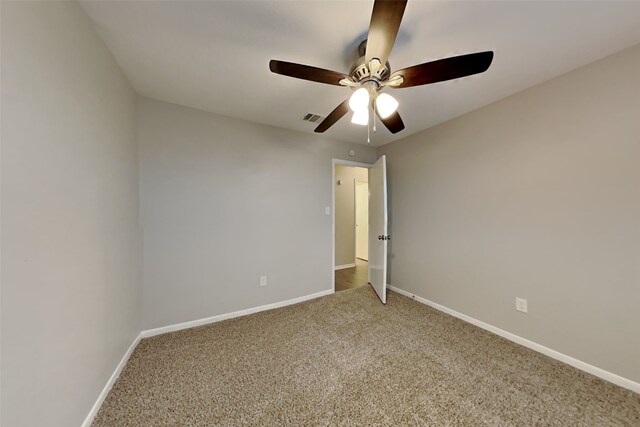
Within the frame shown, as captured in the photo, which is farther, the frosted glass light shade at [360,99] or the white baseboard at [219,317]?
the white baseboard at [219,317]

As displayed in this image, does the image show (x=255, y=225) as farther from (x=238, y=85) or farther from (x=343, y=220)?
(x=343, y=220)

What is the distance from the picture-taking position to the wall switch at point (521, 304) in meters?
1.98

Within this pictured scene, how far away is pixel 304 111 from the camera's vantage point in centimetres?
238

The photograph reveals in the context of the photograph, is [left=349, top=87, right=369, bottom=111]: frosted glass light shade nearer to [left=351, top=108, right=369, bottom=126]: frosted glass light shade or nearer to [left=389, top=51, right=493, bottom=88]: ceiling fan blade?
[left=351, top=108, right=369, bottom=126]: frosted glass light shade

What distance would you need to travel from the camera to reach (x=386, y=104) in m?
1.42

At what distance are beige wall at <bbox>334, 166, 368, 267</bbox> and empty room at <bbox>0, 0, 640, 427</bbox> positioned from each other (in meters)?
1.89

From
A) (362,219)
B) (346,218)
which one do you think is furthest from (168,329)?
(362,219)

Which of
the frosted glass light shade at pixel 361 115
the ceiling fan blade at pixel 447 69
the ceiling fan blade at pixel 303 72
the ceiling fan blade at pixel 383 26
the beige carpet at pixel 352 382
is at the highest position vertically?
the ceiling fan blade at pixel 383 26

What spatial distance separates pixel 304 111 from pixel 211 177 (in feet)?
4.09

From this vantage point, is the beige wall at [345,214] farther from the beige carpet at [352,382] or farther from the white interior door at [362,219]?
the beige carpet at [352,382]

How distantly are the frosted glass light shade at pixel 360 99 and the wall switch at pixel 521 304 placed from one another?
2216 mm

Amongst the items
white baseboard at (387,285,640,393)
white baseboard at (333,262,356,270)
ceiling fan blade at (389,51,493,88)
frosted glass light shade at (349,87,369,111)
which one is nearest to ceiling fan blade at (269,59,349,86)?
frosted glass light shade at (349,87,369,111)

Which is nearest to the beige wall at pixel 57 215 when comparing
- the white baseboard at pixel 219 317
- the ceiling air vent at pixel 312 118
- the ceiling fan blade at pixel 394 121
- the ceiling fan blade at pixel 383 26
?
the white baseboard at pixel 219 317

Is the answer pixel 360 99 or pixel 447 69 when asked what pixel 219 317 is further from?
pixel 447 69
